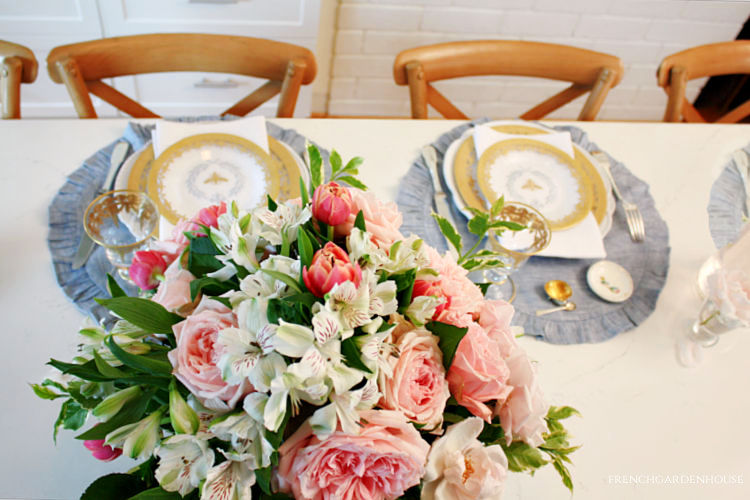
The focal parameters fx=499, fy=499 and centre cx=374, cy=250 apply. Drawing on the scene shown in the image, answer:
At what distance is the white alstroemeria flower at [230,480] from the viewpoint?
1.04 feet

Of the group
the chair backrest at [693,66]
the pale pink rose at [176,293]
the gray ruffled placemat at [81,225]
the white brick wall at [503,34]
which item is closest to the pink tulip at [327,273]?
the pale pink rose at [176,293]

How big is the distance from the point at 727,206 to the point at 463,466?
839mm

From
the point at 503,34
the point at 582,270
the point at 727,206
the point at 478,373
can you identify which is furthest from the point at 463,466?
the point at 503,34

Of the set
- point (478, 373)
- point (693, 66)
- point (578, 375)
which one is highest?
point (693, 66)

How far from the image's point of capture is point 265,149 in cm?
83

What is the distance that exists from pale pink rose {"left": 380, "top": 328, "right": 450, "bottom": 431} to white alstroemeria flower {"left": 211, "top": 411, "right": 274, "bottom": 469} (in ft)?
0.28

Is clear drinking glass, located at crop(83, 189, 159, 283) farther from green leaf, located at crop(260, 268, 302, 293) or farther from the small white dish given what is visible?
the small white dish

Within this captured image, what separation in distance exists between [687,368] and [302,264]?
0.63 meters

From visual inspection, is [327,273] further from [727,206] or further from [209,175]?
[727,206]

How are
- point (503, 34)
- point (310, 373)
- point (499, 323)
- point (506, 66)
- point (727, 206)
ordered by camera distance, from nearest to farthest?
1. point (310, 373)
2. point (499, 323)
3. point (727, 206)
4. point (506, 66)
5. point (503, 34)

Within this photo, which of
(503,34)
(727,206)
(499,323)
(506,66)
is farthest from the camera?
(503,34)

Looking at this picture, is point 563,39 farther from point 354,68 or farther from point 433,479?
point 433,479

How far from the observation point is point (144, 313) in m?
0.36

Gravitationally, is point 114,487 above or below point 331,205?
below
